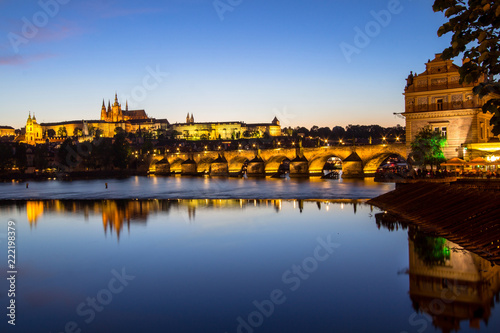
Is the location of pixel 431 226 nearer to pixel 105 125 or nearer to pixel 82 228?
pixel 82 228

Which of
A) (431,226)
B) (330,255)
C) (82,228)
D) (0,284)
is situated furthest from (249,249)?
(82,228)

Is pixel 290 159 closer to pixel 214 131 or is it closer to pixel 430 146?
pixel 430 146

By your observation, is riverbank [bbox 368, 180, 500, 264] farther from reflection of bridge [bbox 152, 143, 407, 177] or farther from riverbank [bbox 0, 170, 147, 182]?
riverbank [bbox 0, 170, 147, 182]

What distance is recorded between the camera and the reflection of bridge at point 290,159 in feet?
208

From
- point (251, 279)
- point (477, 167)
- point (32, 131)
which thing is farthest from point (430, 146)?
point (32, 131)

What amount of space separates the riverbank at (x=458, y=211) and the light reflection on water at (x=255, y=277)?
0.73m

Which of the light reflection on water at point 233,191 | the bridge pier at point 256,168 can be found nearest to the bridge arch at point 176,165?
the bridge pier at point 256,168

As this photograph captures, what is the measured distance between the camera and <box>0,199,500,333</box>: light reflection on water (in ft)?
35.4

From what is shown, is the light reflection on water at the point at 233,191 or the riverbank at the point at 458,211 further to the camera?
the light reflection on water at the point at 233,191

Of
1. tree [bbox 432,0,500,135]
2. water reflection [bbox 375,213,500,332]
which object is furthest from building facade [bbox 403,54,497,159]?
tree [bbox 432,0,500,135]

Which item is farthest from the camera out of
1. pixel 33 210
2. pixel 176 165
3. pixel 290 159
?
pixel 176 165

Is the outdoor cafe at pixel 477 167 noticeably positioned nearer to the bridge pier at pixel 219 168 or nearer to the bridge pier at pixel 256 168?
the bridge pier at pixel 256 168

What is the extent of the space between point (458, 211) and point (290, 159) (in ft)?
195

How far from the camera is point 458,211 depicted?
19.6m
